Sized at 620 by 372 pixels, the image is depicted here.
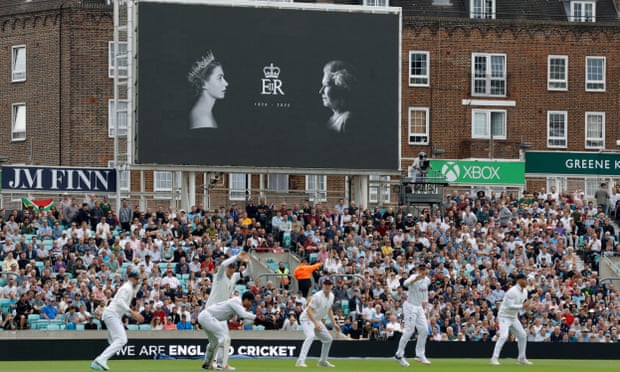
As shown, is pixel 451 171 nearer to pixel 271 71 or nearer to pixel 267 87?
pixel 267 87

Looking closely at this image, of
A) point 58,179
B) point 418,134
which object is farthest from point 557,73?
point 58,179

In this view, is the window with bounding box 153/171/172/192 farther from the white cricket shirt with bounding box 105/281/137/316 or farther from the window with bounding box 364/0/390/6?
the white cricket shirt with bounding box 105/281/137/316

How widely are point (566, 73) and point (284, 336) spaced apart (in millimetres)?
36311

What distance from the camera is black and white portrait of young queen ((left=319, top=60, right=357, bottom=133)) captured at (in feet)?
181

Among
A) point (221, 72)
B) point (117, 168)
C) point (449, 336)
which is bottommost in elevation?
point (449, 336)

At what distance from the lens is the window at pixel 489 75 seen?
76.1m

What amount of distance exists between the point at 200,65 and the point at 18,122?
2159cm

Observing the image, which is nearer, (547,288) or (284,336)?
(284,336)

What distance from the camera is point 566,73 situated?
77.2 metres

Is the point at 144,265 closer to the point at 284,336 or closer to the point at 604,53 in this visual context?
the point at 284,336

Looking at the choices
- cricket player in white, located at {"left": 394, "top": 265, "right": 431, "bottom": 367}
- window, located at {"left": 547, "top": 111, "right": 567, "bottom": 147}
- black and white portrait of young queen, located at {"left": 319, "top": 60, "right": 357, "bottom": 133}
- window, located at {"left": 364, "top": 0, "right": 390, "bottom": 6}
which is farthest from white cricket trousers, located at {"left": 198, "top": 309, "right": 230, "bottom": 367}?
window, located at {"left": 547, "top": 111, "right": 567, "bottom": 147}

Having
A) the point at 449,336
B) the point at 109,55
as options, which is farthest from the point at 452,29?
the point at 449,336

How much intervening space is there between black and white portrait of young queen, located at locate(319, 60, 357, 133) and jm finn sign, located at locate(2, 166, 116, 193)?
7738 millimetres

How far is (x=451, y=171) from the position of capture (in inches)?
2367
